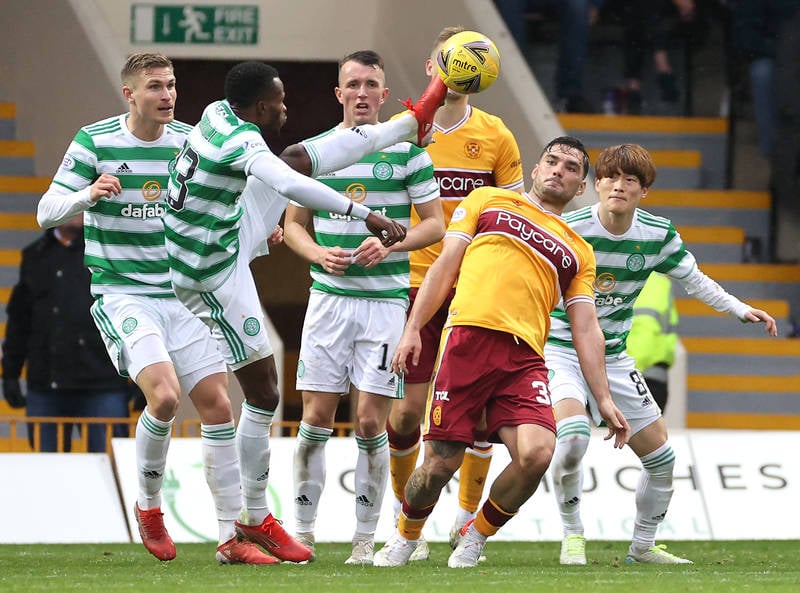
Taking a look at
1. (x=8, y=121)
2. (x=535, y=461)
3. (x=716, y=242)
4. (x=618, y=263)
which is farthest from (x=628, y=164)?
(x=8, y=121)

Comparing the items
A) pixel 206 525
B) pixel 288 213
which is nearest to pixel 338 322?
pixel 288 213

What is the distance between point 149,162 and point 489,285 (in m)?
1.76

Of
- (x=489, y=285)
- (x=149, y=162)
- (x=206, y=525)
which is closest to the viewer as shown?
(x=489, y=285)

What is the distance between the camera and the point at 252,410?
8.65 m

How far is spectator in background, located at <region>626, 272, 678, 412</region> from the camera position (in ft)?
40.8

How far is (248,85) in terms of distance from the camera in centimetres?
836

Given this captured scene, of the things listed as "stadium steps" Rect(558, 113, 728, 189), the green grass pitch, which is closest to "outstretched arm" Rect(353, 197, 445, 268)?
the green grass pitch

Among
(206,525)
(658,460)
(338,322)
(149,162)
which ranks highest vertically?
(149,162)

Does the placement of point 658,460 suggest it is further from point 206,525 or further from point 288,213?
point 206,525

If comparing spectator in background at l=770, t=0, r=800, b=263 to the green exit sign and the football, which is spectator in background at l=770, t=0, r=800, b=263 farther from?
the football

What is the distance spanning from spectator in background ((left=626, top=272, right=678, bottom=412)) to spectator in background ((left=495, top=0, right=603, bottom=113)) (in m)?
4.23

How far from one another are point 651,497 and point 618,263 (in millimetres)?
1148

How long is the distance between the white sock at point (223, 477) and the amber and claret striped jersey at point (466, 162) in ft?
5.01

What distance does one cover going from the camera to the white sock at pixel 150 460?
8742 millimetres
